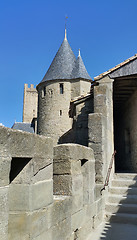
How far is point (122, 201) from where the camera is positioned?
225 inches

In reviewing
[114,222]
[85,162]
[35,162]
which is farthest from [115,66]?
[35,162]

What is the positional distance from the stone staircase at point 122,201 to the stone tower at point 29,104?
38.5 metres

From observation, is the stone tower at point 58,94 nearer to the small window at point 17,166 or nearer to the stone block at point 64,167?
the stone block at point 64,167

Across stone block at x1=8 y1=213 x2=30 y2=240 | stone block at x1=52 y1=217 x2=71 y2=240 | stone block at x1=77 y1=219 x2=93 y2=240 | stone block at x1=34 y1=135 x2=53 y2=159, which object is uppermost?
stone block at x1=34 y1=135 x2=53 y2=159

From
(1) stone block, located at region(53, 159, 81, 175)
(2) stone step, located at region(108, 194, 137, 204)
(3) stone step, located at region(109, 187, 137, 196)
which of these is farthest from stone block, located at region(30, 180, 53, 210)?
(3) stone step, located at region(109, 187, 137, 196)

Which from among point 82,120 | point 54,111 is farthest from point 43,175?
point 54,111

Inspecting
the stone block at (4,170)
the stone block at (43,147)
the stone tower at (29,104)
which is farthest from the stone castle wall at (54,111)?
the stone tower at (29,104)

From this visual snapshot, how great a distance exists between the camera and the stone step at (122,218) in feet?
16.7

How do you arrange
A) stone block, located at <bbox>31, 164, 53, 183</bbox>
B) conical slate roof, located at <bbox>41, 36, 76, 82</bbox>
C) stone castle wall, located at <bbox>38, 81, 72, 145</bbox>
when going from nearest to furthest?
stone block, located at <bbox>31, 164, 53, 183</bbox>
stone castle wall, located at <bbox>38, 81, 72, 145</bbox>
conical slate roof, located at <bbox>41, 36, 76, 82</bbox>

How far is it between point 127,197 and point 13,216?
13.6 feet

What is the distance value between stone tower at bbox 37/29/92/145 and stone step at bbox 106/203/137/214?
15871 mm

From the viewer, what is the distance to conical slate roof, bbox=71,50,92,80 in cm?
2347

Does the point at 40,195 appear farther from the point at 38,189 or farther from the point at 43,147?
the point at 43,147

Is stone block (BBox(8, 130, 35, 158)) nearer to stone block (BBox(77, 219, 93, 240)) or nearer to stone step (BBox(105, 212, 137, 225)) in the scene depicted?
stone block (BBox(77, 219, 93, 240))
